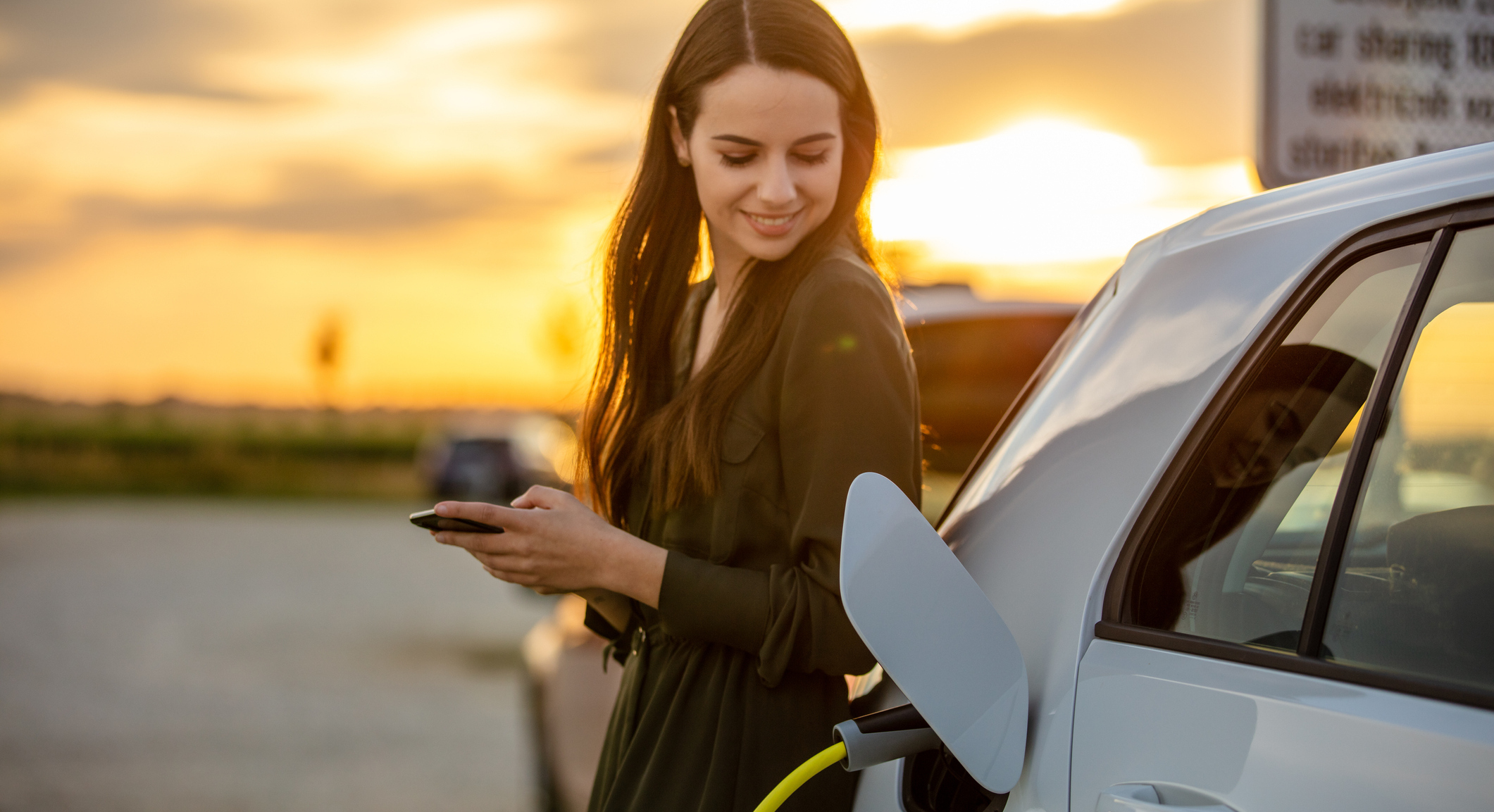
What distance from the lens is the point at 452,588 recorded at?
12359 millimetres

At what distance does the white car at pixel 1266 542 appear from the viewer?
38.9 inches

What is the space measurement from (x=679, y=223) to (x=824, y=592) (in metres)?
0.73

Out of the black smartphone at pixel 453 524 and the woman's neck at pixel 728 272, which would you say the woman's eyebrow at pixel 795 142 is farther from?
the black smartphone at pixel 453 524

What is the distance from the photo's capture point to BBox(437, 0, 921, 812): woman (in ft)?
4.84

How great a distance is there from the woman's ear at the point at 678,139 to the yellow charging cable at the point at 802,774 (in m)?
0.90

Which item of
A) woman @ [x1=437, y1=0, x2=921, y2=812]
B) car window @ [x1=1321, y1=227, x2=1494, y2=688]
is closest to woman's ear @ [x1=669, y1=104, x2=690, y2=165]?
woman @ [x1=437, y1=0, x2=921, y2=812]

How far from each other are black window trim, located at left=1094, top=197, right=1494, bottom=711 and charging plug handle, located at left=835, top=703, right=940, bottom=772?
243 mm

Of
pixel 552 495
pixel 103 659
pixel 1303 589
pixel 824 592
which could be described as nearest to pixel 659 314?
pixel 552 495

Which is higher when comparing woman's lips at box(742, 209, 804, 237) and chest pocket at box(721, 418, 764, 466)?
woman's lips at box(742, 209, 804, 237)

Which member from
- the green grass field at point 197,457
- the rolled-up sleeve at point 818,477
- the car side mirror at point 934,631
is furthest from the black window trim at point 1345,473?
the green grass field at point 197,457

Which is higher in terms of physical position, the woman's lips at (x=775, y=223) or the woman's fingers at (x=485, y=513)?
the woman's lips at (x=775, y=223)

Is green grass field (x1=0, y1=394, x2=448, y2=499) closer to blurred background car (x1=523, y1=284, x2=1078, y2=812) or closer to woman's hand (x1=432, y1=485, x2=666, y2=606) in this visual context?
blurred background car (x1=523, y1=284, x2=1078, y2=812)

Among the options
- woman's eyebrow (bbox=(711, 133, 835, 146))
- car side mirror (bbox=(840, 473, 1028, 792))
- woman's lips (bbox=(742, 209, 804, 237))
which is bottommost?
car side mirror (bbox=(840, 473, 1028, 792))

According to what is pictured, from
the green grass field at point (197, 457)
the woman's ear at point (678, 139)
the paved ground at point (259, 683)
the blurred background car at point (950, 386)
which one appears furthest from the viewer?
the green grass field at point (197, 457)
